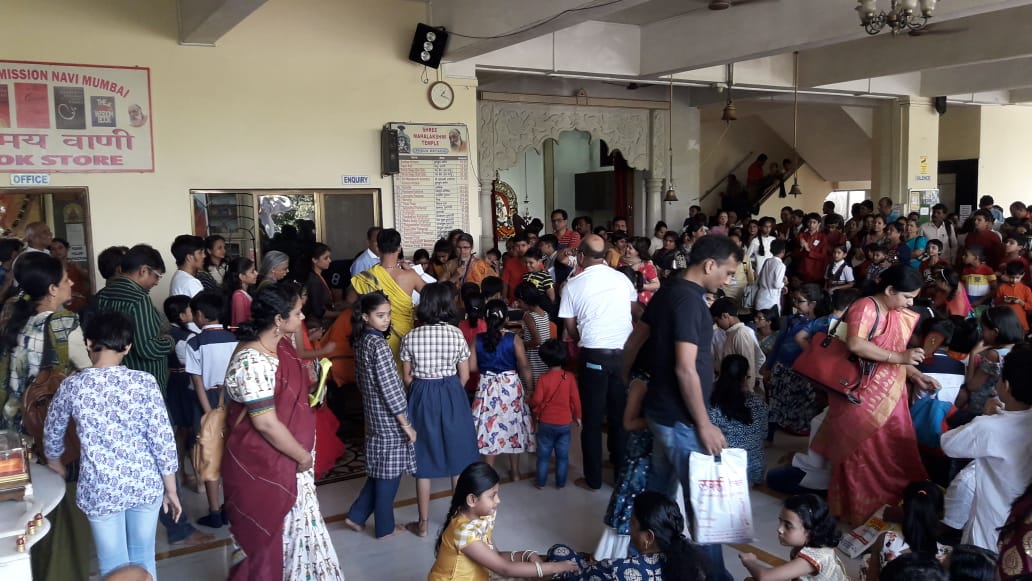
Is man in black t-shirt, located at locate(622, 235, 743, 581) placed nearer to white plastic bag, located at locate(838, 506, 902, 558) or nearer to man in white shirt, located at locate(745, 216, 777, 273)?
white plastic bag, located at locate(838, 506, 902, 558)

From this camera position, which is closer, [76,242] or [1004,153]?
[76,242]

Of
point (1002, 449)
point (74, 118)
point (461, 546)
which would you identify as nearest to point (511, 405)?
point (461, 546)

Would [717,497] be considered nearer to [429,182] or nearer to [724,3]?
[429,182]

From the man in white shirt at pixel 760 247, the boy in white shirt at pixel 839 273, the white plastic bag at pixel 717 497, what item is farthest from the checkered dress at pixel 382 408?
the man in white shirt at pixel 760 247

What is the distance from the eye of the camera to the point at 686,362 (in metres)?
2.94

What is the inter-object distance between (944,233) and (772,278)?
3.20 m

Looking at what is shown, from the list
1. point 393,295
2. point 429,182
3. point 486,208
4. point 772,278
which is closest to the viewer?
point 393,295

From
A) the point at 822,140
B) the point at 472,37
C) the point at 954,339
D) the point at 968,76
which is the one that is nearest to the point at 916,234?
Result: the point at 968,76

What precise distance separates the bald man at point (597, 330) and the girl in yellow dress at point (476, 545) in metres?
1.60

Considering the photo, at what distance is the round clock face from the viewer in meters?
7.50

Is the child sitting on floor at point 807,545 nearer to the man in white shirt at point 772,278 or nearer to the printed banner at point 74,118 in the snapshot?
the man in white shirt at point 772,278

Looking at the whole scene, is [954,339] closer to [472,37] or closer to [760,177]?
[472,37]

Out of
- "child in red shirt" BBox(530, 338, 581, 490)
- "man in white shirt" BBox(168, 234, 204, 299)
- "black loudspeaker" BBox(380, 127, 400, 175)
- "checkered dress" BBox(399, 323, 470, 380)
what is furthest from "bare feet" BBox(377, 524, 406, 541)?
"black loudspeaker" BBox(380, 127, 400, 175)

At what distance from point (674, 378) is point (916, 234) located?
6.74m
